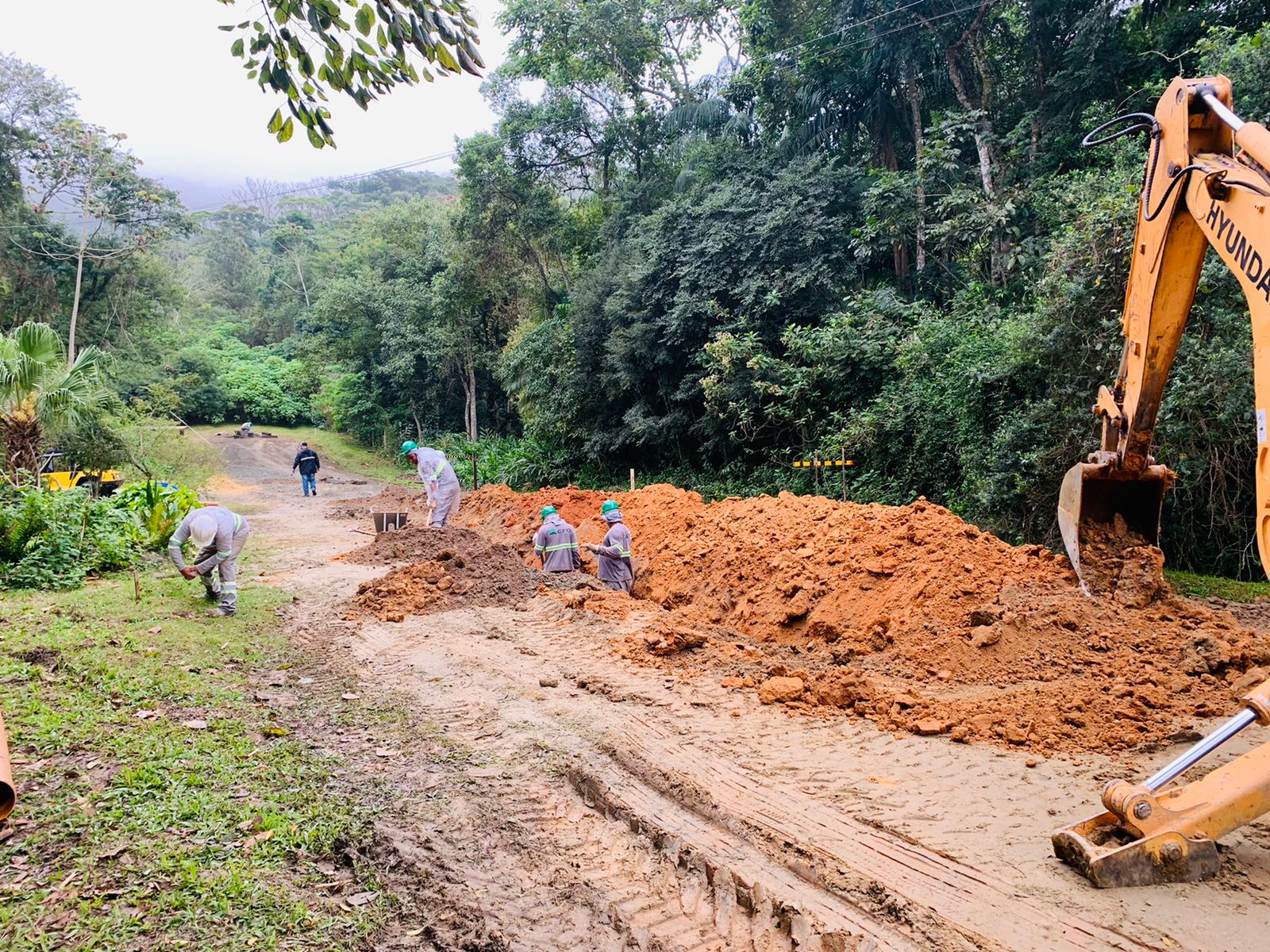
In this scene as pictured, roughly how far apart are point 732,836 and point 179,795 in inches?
114

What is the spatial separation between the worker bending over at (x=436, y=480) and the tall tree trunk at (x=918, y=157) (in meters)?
10.1

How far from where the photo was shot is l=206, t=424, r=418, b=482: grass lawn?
32.4 metres

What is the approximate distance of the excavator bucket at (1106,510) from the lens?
5879 mm

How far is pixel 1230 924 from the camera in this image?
3.06 meters

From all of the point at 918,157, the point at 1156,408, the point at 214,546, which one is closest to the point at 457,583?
the point at 214,546

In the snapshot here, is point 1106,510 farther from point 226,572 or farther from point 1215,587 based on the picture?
point 226,572

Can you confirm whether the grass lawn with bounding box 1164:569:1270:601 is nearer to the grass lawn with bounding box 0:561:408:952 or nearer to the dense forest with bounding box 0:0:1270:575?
the dense forest with bounding box 0:0:1270:575

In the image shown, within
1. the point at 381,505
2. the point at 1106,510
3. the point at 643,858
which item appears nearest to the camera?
the point at 643,858

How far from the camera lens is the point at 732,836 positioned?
3.94m

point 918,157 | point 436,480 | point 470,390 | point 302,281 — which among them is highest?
point 302,281

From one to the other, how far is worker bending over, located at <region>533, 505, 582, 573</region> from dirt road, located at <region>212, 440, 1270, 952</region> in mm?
3981

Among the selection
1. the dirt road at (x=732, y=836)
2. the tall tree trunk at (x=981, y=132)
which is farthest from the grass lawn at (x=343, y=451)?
the dirt road at (x=732, y=836)

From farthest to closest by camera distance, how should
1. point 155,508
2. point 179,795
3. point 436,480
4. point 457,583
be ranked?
1. point 436,480
2. point 155,508
3. point 457,583
4. point 179,795

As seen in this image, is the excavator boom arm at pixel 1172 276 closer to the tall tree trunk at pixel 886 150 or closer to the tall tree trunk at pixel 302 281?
the tall tree trunk at pixel 886 150
